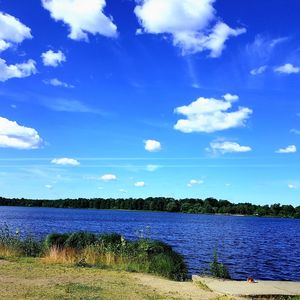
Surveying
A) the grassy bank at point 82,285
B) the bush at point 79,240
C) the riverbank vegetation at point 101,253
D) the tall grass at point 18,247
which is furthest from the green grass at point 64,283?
the bush at point 79,240

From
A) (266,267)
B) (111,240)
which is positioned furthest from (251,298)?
(266,267)

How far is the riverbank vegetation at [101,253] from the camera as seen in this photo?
57.4ft

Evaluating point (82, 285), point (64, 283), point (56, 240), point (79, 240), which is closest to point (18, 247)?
point (56, 240)

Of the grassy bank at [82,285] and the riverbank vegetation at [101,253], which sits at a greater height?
the riverbank vegetation at [101,253]

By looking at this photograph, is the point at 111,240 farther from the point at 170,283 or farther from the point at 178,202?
the point at 178,202

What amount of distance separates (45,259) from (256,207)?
179073 millimetres

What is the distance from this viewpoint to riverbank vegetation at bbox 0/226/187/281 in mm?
17484

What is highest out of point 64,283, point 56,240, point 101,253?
point 56,240

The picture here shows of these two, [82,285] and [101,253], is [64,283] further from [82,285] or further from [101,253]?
[101,253]

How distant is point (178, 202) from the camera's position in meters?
198

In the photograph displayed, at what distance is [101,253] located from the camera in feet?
62.3

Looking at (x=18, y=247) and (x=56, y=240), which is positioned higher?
(x=56, y=240)

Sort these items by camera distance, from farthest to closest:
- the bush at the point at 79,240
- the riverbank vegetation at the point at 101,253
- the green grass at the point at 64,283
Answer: the bush at the point at 79,240 < the riverbank vegetation at the point at 101,253 < the green grass at the point at 64,283

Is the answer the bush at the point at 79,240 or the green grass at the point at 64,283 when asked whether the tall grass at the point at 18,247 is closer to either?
the bush at the point at 79,240
